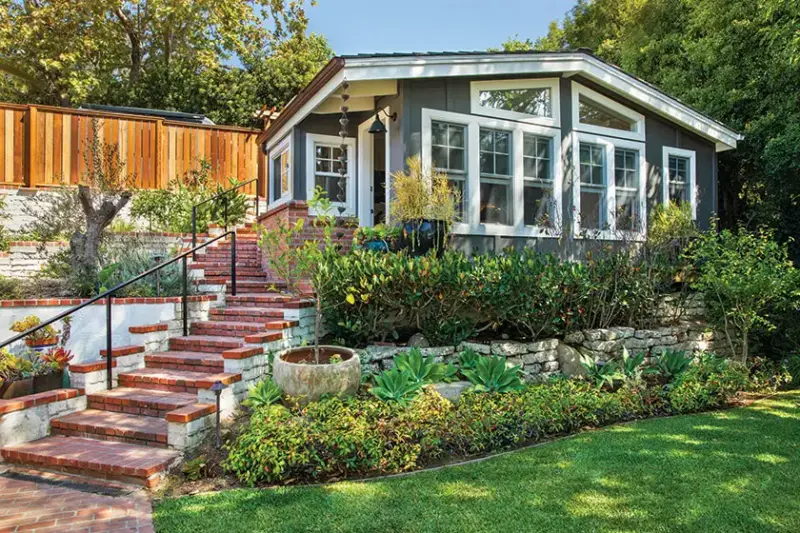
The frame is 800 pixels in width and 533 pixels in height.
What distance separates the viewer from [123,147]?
1082cm

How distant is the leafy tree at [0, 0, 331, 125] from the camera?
14656mm

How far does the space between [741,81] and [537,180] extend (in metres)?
6.47

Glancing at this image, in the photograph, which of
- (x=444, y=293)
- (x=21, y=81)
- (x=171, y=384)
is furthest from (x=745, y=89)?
(x=21, y=81)

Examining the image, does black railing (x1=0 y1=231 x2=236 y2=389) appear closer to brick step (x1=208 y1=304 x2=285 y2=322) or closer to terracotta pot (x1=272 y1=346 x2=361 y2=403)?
brick step (x1=208 y1=304 x2=285 y2=322)

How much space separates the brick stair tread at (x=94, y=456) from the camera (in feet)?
12.2

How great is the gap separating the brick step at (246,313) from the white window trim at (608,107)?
18.7 ft

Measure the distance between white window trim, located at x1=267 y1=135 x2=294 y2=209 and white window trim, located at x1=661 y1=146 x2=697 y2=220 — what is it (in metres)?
6.73

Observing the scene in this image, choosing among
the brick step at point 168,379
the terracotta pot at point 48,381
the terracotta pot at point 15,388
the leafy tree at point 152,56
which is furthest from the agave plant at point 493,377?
the leafy tree at point 152,56

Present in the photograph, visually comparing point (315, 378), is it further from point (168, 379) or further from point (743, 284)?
point (743, 284)

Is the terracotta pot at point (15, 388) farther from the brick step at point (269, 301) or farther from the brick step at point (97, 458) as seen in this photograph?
the brick step at point (269, 301)

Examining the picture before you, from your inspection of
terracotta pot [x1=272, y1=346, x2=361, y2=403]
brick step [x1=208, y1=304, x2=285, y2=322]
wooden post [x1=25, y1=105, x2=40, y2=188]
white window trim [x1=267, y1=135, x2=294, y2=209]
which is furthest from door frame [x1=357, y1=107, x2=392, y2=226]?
wooden post [x1=25, y1=105, x2=40, y2=188]

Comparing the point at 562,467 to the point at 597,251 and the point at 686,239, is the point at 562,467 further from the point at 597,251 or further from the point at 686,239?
the point at 686,239

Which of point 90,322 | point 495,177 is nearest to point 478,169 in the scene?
point 495,177

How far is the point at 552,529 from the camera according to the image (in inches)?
114
